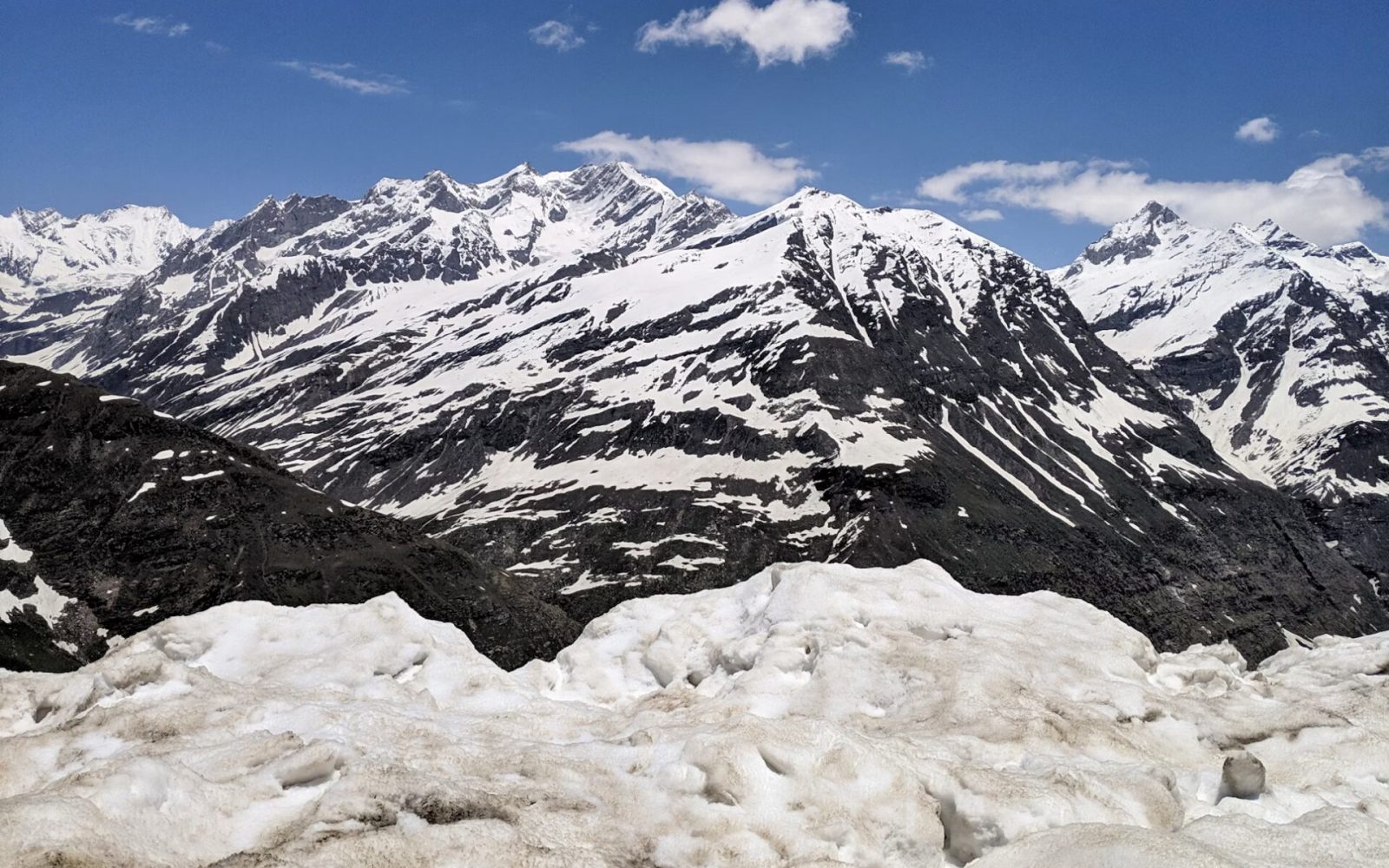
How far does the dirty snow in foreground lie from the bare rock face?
0.08m

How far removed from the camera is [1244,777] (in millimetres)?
23188

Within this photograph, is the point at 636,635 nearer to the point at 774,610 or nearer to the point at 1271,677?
the point at 774,610

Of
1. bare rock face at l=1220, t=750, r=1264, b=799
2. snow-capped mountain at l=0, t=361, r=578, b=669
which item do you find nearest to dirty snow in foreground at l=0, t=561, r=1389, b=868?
bare rock face at l=1220, t=750, r=1264, b=799

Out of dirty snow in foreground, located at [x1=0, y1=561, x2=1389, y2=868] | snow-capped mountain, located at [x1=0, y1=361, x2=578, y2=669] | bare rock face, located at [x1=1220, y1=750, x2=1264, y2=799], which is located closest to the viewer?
dirty snow in foreground, located at [x1=0, y1=561, x2=1389, y2=868]

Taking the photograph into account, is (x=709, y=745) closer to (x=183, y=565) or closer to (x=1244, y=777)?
(x=1244, y=777)

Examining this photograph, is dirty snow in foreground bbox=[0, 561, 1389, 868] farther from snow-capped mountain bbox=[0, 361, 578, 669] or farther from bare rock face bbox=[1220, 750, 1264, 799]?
snow-capped mountain bbox=[0, 361, 578, 669]

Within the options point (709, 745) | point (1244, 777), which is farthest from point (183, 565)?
point (1244, 777)

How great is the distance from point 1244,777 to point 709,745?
13.5 meters

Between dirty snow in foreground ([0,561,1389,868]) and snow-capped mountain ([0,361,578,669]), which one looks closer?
dirty snow in foreground ([0,561,1389,868])

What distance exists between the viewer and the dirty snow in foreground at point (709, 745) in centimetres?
1670

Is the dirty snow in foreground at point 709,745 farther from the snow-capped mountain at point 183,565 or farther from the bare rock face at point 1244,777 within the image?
the snow-capped mountain at point 183,565

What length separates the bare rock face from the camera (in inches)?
912

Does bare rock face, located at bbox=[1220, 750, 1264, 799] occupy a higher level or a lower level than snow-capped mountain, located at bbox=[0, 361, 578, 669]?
higher

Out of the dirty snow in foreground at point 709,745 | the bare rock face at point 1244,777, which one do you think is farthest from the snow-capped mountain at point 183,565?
the bare rock face at point 1244,777
